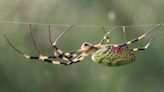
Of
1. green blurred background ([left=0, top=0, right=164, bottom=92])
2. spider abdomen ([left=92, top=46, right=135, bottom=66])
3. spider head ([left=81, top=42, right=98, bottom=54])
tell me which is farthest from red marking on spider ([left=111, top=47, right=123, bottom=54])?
green blurred background ([left=0, top=0, right=164, bottom=92])

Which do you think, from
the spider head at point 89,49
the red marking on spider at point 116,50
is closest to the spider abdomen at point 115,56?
the red marking on spider at point 116,50

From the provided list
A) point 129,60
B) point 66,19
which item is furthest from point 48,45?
point 129,60

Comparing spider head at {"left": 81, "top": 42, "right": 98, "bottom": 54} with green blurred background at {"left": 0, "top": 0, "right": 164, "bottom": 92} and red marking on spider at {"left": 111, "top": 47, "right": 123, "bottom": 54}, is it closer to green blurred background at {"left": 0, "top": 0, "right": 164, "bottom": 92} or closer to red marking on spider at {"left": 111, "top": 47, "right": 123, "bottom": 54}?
red marking on spider at {"left": 111, "top": 47, "right": 123, "bottom": 54}

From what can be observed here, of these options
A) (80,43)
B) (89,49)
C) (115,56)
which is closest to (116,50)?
(115,56)

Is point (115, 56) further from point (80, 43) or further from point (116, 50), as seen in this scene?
point (80, 43)

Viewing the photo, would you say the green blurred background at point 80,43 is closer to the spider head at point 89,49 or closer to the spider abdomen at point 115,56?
the spider head at point 89,49

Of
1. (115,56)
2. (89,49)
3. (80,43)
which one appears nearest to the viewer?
(115,56)
